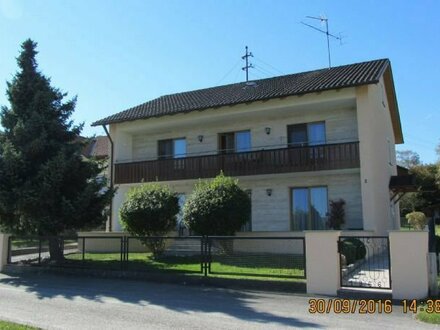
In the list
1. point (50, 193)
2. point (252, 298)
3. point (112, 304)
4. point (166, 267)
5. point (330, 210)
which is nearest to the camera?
point (112, 304)

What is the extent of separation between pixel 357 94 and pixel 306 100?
204cm

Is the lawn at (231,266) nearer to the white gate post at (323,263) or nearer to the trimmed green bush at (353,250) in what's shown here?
the white gate post at (323,263)

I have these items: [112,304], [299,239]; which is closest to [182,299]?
[112,304]

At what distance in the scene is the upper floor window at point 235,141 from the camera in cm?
2253

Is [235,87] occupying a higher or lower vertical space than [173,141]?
higher

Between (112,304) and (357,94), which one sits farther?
(357,94)

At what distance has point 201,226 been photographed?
17094mm

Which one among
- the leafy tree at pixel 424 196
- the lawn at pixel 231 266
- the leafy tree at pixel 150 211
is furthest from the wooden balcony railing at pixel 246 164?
the leafy tree at pixel 424 196

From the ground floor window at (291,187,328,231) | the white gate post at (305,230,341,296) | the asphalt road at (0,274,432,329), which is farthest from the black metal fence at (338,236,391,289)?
the ground floor window at (291,187,328,231)

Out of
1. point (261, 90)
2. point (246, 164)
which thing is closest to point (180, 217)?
point (246, 164)

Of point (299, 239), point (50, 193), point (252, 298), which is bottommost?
point (252, 298)

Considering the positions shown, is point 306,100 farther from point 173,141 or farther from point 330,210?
point 173,141

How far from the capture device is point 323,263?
432 inches

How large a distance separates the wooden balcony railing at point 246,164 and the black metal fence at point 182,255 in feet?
15.7
